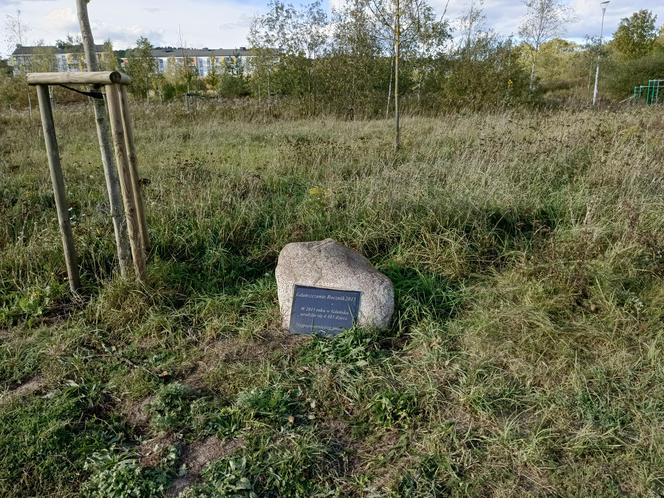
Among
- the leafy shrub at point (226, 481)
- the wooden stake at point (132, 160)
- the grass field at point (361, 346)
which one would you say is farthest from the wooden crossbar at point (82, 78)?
the leafy shrub at point (226, 481)

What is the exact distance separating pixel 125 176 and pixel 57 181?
0.54 metres

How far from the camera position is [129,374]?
Answer: 10.1 ft

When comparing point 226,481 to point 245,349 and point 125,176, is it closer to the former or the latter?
point 245,349

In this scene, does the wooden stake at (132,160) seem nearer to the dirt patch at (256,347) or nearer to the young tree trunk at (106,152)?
the young tree trunk at (106,152)

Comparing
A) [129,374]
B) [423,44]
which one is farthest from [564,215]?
[423,44]

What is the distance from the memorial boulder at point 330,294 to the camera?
3.38 metres

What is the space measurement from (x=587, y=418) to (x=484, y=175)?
319 cm

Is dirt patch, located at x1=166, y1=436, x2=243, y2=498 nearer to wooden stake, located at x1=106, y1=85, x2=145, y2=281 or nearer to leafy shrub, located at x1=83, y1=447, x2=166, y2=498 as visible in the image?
leafy shrub, located at x1=83, y1=447, x2=166, y2=498

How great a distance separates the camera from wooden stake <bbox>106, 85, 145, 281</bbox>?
11.0 feet

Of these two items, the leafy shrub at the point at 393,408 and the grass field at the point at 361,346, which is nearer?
the grass field at the point at 361,346

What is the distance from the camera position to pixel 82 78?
320cm

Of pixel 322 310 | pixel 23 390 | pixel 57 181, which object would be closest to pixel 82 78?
pixel 57 181

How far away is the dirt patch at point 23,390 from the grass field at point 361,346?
0.06 ft

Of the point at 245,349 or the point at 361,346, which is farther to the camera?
the point at 245,349
